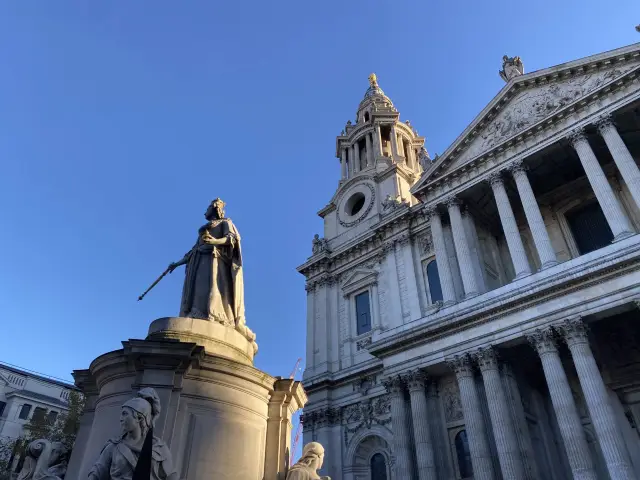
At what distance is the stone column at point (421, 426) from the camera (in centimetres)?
1646

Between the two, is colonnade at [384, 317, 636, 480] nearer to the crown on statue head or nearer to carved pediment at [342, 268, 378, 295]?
carved pediment at [342, 268, 378, 295]

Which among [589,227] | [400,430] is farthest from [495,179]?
[400,430]

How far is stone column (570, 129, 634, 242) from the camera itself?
16.1 metres

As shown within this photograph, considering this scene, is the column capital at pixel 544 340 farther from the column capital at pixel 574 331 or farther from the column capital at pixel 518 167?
the column capital at pixel 518 167

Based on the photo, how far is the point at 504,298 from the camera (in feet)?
54.7

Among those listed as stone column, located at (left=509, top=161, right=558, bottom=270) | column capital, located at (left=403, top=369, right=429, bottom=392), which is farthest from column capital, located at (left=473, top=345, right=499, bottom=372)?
stone column, located at (left=509, top=161, right=558, bottom=270)

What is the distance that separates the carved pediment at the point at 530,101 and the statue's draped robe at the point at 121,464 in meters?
19.9

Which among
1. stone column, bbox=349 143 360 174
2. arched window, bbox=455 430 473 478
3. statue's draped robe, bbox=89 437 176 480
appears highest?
stone column, bbox=349 143 360 174

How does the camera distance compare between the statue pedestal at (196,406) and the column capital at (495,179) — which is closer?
the statue pedestal at (196,406)

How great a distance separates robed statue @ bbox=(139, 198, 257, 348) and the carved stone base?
1.14ft

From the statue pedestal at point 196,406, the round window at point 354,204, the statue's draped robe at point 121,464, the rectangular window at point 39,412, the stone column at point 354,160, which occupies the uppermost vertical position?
the stone column at point 354,160

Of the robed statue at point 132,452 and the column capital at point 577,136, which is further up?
the column capital at point 577,136

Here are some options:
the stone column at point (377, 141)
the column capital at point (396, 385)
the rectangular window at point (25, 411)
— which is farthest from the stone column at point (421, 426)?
the rectangular window at point (25, 411)

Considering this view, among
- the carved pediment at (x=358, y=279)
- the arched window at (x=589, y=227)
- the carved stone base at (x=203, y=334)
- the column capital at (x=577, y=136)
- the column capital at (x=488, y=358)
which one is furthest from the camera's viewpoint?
the carved pediment at (x=358, y=279)
